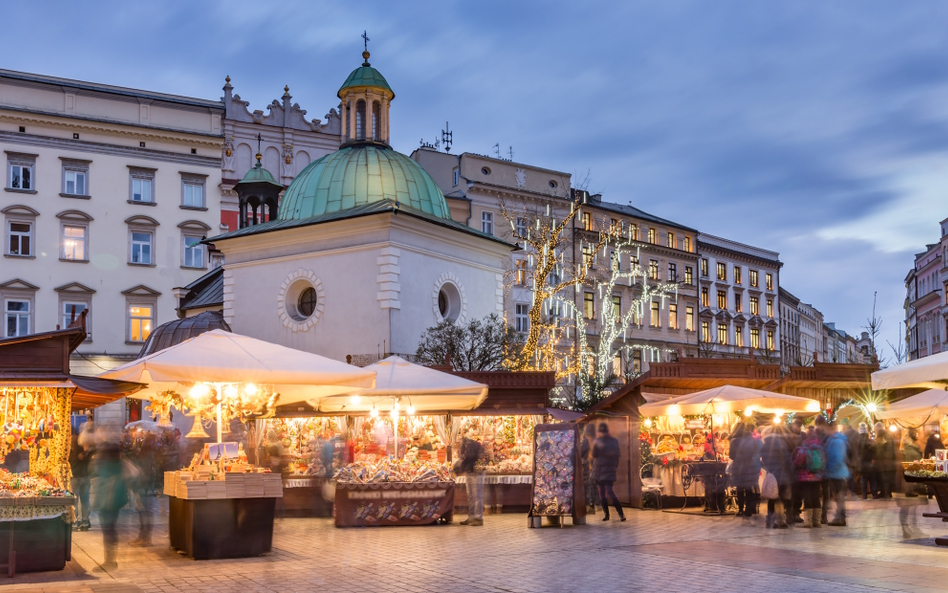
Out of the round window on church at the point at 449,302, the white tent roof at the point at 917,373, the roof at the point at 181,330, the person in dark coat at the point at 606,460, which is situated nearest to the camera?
the white tent roof at the point at 917,373

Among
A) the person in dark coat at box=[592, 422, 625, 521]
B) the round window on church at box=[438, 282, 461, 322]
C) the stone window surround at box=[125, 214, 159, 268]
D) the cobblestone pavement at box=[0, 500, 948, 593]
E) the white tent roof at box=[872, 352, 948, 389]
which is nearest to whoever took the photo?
the cobblestone pavement at box=[0, 500, 948, 593]

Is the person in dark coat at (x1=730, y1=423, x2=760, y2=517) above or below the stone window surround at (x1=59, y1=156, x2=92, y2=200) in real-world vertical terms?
below

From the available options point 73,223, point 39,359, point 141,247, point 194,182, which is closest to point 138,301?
point 141,247

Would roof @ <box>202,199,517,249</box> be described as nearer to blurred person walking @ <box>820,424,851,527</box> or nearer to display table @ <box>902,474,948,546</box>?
blurred person walking @ <box>820,424,851,527</box>

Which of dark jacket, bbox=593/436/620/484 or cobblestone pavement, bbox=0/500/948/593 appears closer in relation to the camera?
cobblestone pavement, bbox=0/500/948/593

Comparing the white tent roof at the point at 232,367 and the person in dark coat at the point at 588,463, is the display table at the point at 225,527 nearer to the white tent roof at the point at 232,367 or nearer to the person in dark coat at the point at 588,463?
the white tent roof at the point at 232,367

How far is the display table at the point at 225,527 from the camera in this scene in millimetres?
12805

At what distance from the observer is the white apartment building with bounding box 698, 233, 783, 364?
70688 millimetres

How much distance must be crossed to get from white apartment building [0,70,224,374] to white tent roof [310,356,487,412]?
1106 inches

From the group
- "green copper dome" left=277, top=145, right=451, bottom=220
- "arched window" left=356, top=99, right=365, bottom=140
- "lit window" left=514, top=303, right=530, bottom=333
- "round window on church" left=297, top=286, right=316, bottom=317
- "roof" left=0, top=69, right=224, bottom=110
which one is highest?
"roof" left=0, top=69, right=224, bottom=110

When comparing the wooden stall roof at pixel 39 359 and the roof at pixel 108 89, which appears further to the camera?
the roof at pixel 108 89

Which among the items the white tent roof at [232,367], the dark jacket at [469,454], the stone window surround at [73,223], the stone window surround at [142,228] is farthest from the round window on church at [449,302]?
the stone window surround at [73,223]

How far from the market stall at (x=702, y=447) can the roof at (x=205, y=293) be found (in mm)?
20652

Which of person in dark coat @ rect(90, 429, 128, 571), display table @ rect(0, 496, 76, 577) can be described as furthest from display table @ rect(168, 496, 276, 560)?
display table @ rect(0, 496, 76, 577)
